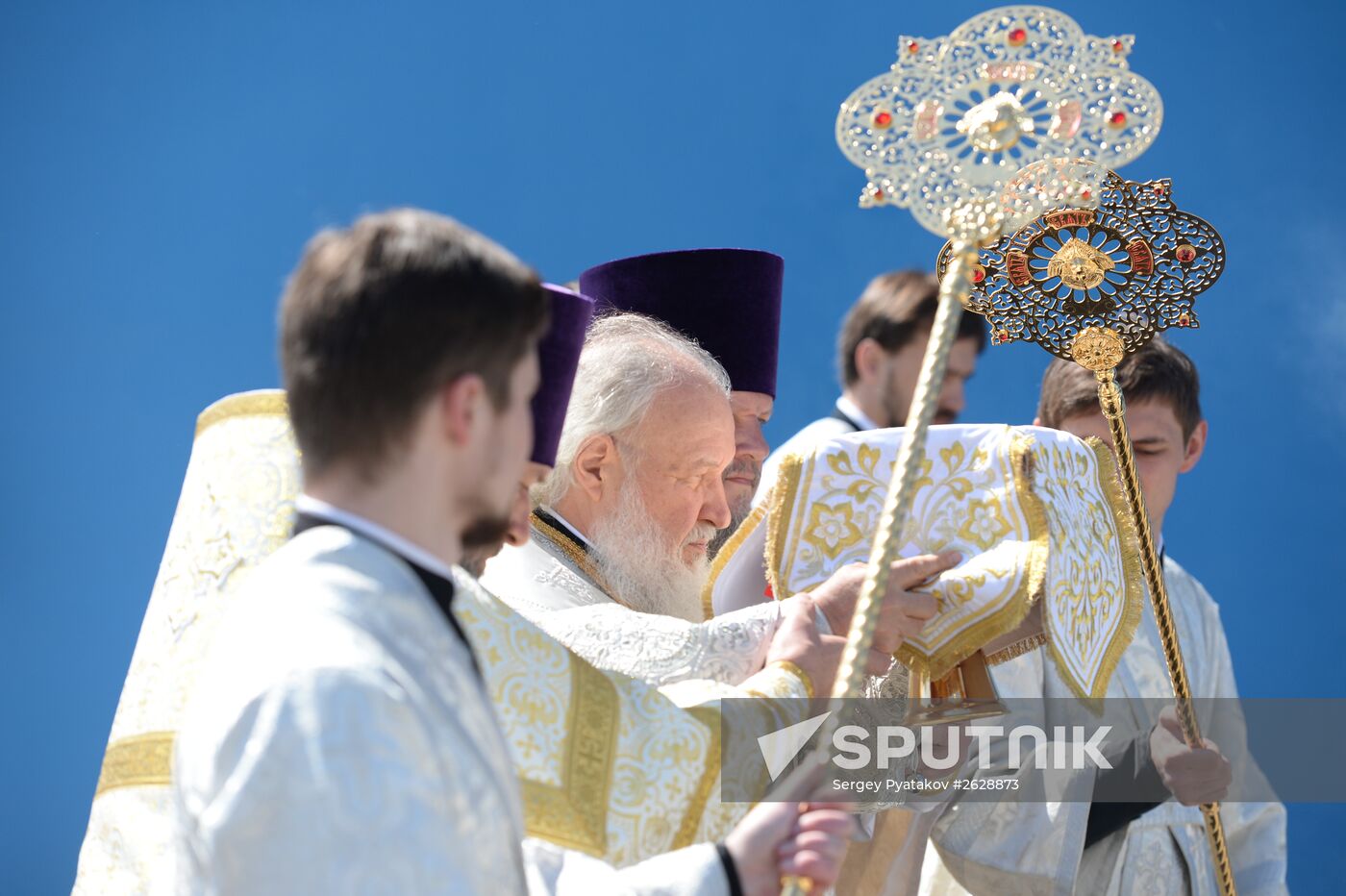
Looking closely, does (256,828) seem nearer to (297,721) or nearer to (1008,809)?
(297,721)

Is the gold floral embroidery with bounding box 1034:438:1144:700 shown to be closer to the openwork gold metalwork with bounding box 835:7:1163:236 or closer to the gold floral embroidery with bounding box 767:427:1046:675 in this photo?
the gold floral embroidery with bounding box 767:427:1046:675

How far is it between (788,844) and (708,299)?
9.28 feet

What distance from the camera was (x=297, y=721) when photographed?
4.54 ft

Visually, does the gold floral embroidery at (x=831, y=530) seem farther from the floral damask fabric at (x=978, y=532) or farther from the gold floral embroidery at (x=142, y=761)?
the gold floral embroidery at (x=142, y=761)

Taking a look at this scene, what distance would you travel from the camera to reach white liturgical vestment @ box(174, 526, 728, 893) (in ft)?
4.50

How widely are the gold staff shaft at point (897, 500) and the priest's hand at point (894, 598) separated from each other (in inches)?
28.6

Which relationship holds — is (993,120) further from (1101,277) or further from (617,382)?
(617,382)

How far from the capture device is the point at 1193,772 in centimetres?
341

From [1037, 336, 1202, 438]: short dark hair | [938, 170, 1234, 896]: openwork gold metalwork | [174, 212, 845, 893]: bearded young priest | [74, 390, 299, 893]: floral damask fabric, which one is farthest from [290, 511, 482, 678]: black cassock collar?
[1037, 336, 1202, 438]: short dark hair

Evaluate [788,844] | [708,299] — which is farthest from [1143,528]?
[708,299]

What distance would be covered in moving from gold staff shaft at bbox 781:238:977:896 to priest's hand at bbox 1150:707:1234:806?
1.67 meters

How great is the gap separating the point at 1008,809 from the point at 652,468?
3.96 feet

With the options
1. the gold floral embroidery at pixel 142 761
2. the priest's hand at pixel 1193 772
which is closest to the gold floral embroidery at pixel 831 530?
the priest's hand at pixel 1193 772

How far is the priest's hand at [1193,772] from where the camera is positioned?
11.2 ft
